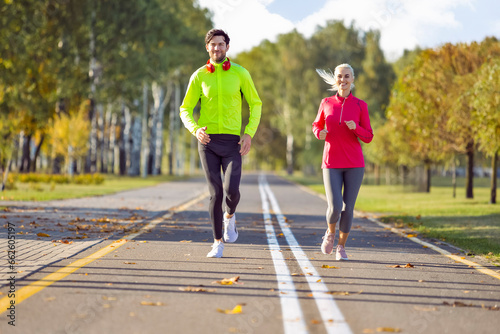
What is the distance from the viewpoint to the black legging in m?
7.79

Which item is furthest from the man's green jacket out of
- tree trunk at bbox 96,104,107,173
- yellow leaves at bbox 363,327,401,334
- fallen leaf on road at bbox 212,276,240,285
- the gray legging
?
tree trunk at bbox 96,104,107,173

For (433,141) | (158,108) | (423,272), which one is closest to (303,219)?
(423,272)

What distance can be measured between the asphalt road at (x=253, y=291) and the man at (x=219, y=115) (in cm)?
97

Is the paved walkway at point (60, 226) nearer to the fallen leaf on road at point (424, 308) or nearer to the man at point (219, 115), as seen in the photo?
the man at point (219, 115)

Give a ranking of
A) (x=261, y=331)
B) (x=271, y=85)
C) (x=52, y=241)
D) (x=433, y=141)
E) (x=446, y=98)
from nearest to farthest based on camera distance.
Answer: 1. (x=261, y=331)
2. (x=52, y=241)
3. (x=446, y=98)
4. (x=433, y=141)
5. (x=271, y=85)

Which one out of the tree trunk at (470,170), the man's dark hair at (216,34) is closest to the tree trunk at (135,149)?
the tree trunk at (470,170)

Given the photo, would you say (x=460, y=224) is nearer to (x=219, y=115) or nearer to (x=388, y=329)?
(x=219, y=115)

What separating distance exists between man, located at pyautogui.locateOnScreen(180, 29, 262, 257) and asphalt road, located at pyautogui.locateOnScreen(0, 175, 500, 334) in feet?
3.18

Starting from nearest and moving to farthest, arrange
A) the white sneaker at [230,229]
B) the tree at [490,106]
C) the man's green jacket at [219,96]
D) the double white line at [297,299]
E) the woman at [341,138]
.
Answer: the double white line at [297,299], the man's green jacket at [219,96], the woman at [341,138], the white sneaker at [230,229], the tree at [490,106]

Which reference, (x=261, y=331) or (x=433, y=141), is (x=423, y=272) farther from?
(x=433, y=141)

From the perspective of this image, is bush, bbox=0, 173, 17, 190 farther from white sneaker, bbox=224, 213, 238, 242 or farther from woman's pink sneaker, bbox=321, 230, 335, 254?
woman's pink sneaker, bbox=321, 230, 335, 254

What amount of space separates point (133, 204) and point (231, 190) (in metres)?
10.9

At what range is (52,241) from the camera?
9.41 meters

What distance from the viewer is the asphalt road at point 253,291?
4.79 m
